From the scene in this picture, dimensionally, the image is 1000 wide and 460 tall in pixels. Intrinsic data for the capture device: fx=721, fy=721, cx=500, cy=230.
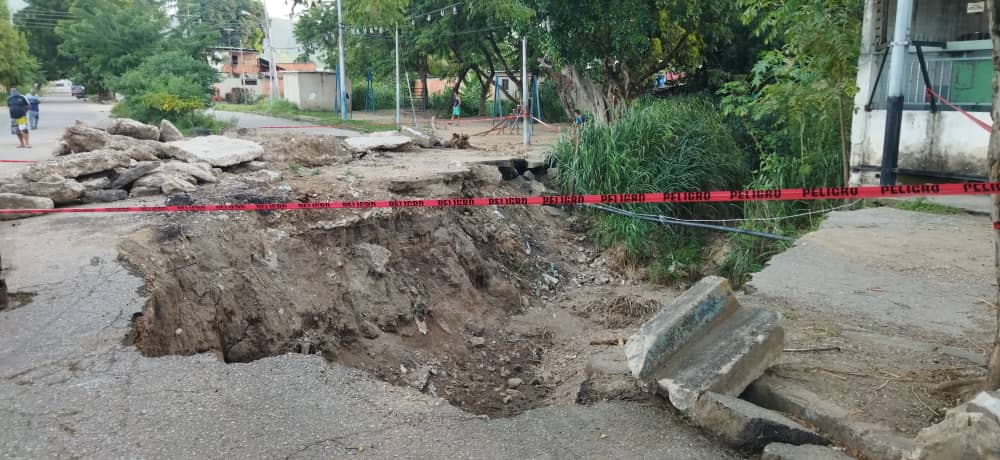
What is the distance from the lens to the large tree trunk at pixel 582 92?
54.6 feet

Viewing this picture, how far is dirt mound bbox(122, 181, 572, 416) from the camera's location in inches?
239

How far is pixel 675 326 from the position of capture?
4.08 m

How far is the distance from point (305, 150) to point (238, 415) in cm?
836

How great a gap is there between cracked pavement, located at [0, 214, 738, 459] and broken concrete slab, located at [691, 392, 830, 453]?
95 millimetres

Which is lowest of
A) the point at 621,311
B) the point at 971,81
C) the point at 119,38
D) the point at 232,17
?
the point at 621,311

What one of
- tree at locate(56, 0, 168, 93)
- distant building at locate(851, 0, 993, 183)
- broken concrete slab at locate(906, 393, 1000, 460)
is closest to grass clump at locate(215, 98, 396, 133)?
tree at locate(56, 0, 168, 93)

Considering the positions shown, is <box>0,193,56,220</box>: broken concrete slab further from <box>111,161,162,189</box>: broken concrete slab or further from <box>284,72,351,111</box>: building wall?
<box>284,72,351,111</box>: building wall

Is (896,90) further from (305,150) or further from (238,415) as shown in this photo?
(305,150)

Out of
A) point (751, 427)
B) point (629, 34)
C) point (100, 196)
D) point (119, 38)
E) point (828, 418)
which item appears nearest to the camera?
point (751, 427)

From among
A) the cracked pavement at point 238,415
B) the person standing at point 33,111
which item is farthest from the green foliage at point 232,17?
the cracked pavement at point 238,415

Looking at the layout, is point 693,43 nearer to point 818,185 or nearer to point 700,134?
point 700,134

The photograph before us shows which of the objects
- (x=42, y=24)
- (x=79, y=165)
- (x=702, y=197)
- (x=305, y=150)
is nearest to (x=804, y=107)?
(x=702, y=197)

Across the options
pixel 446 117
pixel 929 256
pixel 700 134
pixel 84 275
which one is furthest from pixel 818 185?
pixel 446 117

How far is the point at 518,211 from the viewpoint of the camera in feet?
36.7
